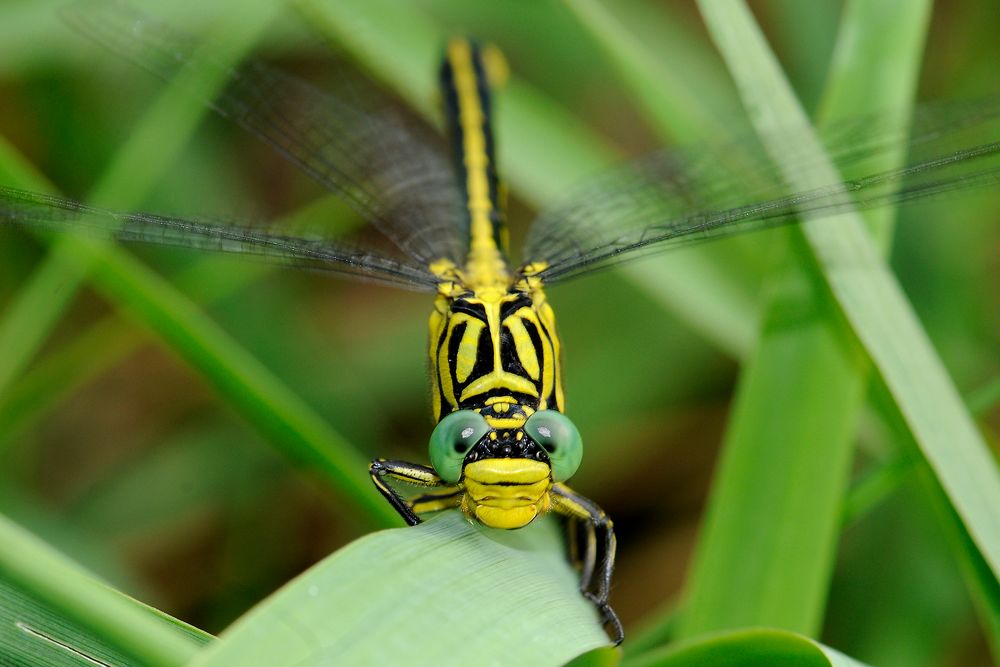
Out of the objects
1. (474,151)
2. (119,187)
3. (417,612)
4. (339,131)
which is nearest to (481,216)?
(474,151)

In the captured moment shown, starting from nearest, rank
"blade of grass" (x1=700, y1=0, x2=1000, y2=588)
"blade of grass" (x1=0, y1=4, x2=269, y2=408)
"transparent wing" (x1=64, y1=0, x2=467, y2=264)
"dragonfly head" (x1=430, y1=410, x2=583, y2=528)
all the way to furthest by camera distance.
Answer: "blade of grass" (x1=700, y1=0, x2=1000, y2=588)
"dragonfly head" (x1=430, y1=410, x2=583, y2=528)
"blade of grass" (x1=0, y1=4, x2=269, y2=408)
"transparent wing" (x1=64, y1=0, x2=467, y2=264)

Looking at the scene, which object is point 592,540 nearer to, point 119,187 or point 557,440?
point 557,440

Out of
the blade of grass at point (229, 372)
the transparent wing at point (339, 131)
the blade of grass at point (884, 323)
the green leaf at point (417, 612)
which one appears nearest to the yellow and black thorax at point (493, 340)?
the transparent wing at point (339, 131)

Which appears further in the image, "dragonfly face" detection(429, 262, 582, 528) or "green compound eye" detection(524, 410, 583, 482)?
"green compound eye" detection(524, 410, 583, 482)

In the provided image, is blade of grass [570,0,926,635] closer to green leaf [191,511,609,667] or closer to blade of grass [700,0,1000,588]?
blade of grass [700,0,1000,588]

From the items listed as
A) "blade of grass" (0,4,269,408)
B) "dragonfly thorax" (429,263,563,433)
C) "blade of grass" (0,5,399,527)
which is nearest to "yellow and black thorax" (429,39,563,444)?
"dragonfly thorax" (429,263,563,433)

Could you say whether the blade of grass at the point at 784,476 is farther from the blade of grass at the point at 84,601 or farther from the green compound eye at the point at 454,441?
the blade of grass at the point at 84,601

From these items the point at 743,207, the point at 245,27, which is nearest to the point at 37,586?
the point at 743,207
